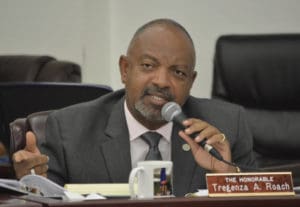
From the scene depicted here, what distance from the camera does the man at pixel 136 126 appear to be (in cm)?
240

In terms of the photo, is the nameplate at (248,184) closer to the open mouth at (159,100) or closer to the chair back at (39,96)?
the open mouth at (159,100)

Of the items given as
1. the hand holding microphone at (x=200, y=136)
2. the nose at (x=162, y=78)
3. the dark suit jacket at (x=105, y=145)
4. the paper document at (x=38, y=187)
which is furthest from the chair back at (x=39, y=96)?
the paper document at (x=38, y=187)

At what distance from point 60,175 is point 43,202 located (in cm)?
93

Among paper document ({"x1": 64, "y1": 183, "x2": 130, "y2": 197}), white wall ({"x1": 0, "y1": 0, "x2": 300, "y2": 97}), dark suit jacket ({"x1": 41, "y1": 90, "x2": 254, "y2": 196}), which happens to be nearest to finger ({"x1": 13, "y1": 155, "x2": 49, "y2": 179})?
paper document ({"x1": 64, "y1": 183, "x2": 130, "y2": 197})

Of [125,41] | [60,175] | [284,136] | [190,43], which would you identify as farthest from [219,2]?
[60,175]

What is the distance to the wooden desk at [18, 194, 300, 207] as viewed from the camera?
57.3 inches

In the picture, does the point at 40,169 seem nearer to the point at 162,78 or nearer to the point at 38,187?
the point at 38,187

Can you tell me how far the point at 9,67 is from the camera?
3.99 m

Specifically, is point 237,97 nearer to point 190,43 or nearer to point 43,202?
point 190,43

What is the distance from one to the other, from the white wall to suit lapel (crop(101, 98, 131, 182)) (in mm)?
1812

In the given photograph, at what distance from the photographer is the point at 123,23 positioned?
4.36 metres

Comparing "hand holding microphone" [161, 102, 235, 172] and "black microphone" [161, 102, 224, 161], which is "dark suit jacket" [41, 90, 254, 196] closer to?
"hand holding microphone" [161, 102, 235, 172]

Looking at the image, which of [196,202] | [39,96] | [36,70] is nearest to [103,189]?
[196,202]

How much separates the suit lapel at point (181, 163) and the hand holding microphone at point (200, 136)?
0.55 feet
